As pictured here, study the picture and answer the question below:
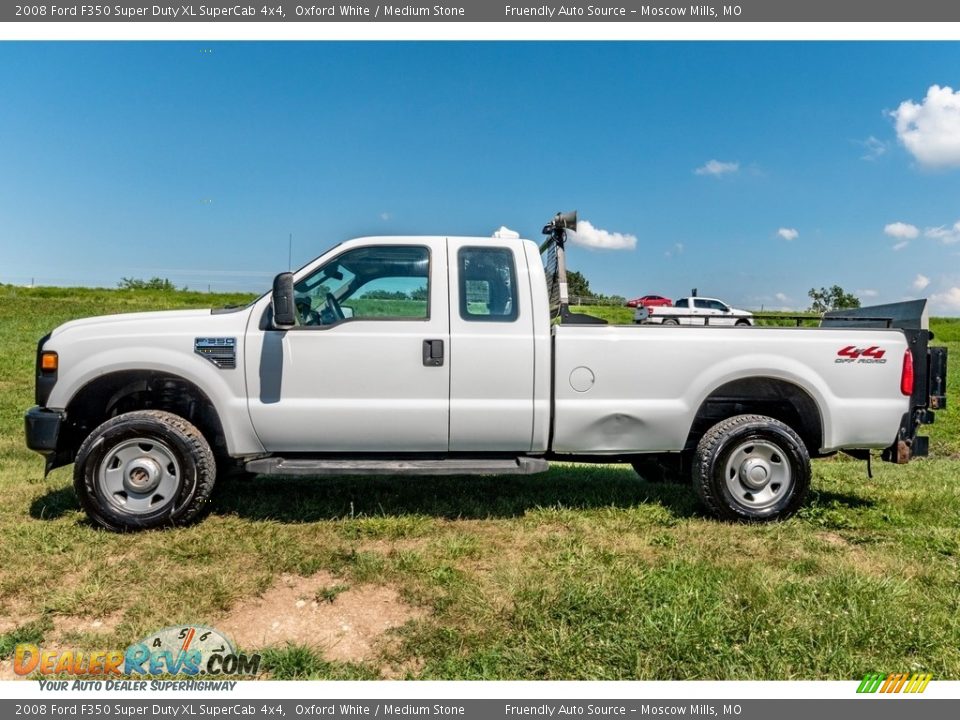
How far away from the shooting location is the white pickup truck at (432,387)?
14.3 feet

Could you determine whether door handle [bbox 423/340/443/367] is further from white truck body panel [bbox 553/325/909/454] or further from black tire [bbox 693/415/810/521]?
black tire [bbox 693/415/810/521]

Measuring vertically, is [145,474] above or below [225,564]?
above

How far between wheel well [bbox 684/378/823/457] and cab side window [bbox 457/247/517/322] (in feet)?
5.49

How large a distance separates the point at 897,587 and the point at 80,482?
16.7 feet

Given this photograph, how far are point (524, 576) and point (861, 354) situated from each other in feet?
10.0

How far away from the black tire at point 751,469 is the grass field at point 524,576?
0.60 ft

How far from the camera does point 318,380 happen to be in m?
4.38

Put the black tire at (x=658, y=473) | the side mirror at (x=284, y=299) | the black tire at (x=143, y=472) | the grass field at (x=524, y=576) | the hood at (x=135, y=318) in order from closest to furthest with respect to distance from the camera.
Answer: the grass field at (x=524, y=576) < the side mirror at (x=284, y=299) < the black tire at (x=143, y=472) < the hood at (x=135, y=318) < the black tire at (x=658, y=473)

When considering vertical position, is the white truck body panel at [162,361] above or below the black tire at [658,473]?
above

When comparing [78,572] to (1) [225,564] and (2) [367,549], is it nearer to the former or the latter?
(1) [225,564]

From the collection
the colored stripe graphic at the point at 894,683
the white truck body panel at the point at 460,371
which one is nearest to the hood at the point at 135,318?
the white truck body panel at the point at 460,371

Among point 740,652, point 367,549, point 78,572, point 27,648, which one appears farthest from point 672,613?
point 78,572

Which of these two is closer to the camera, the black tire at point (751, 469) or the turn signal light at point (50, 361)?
the turn signal light at point (50, 361)

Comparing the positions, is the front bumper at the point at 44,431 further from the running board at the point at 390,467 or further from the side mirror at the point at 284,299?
the side mirror at the point at 284,299
